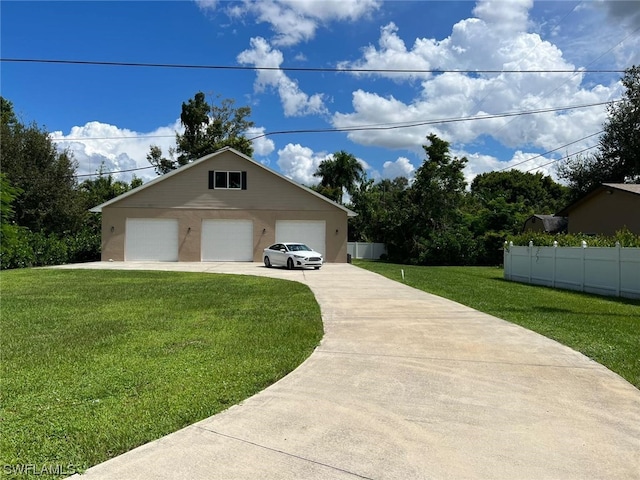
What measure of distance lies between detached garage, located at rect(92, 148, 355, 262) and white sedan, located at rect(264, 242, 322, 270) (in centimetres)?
416

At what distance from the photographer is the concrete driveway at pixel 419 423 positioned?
11.0 feet

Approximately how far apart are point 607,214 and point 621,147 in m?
9.77

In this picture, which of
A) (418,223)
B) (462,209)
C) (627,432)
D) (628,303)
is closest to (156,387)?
(627,432)

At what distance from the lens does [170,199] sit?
1105 inches

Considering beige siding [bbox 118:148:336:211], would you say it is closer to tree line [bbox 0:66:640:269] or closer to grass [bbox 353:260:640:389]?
tree line [bbox 0:66:640:269]

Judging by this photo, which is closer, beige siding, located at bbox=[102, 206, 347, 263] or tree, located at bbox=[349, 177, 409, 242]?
beige siding, located at bbox=[102, 206, 347, 263]

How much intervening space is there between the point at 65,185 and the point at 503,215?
31.4 meters

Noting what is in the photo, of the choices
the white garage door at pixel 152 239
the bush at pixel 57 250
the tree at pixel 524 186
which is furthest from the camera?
the tree at pixel 524 186

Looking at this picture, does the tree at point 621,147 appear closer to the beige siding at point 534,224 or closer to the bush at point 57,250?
the beige siding at point 534,224

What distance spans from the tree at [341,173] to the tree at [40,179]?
1093 inches

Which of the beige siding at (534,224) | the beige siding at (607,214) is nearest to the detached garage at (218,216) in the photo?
the beige siding at (607,214)

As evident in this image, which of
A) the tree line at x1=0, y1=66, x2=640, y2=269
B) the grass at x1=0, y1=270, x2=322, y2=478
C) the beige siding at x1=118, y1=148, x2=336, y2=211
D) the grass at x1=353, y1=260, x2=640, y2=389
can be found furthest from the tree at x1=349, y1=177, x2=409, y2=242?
the grass at x1=0, y1=270, x2=322, y2=478

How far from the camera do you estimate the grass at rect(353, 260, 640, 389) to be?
6757 millimetres

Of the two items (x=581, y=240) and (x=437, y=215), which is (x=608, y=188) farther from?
(x=437, y=215)
